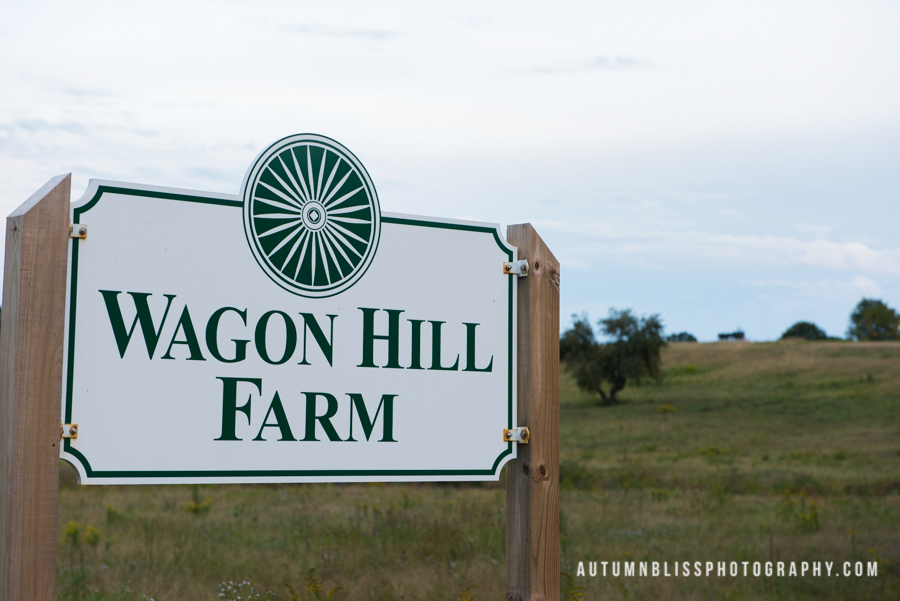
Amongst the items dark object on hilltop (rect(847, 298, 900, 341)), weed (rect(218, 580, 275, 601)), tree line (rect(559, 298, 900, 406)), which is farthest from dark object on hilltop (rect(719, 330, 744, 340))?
weed (rect(218, 580, 275, 601))

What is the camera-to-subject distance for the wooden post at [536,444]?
11.6 feet

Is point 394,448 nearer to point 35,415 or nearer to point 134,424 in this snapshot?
point 134,424

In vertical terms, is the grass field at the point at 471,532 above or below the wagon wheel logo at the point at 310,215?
below

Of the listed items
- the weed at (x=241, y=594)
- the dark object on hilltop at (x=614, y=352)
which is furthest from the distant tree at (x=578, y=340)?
the weed at (x=241, y=594)

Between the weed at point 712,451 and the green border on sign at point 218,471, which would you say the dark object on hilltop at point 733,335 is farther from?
the green border on sign at point 218,471

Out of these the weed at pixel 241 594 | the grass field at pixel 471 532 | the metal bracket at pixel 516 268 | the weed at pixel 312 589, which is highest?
the metal bracket at pixel 516 268

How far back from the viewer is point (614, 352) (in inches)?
2080

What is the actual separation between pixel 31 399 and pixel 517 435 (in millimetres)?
1952

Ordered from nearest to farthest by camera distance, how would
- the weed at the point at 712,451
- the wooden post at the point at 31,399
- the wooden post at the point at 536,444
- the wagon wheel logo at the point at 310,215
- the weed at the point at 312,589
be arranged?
the wooden post at the point at 31,399, the wagon wheel logo at the point at 310,215, the wooden post at the point at 536,444, the weed at the point at 312,589, the weed at the point at 712,451

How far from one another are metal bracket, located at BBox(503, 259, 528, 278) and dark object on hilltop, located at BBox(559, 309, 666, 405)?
48.7 meters

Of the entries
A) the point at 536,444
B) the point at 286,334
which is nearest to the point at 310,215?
the point at 286,334

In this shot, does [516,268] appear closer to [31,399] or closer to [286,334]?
[286,334]

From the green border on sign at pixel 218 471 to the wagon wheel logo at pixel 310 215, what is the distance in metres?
0.12

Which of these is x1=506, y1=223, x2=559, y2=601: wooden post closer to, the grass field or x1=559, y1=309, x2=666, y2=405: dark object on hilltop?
the grass field
